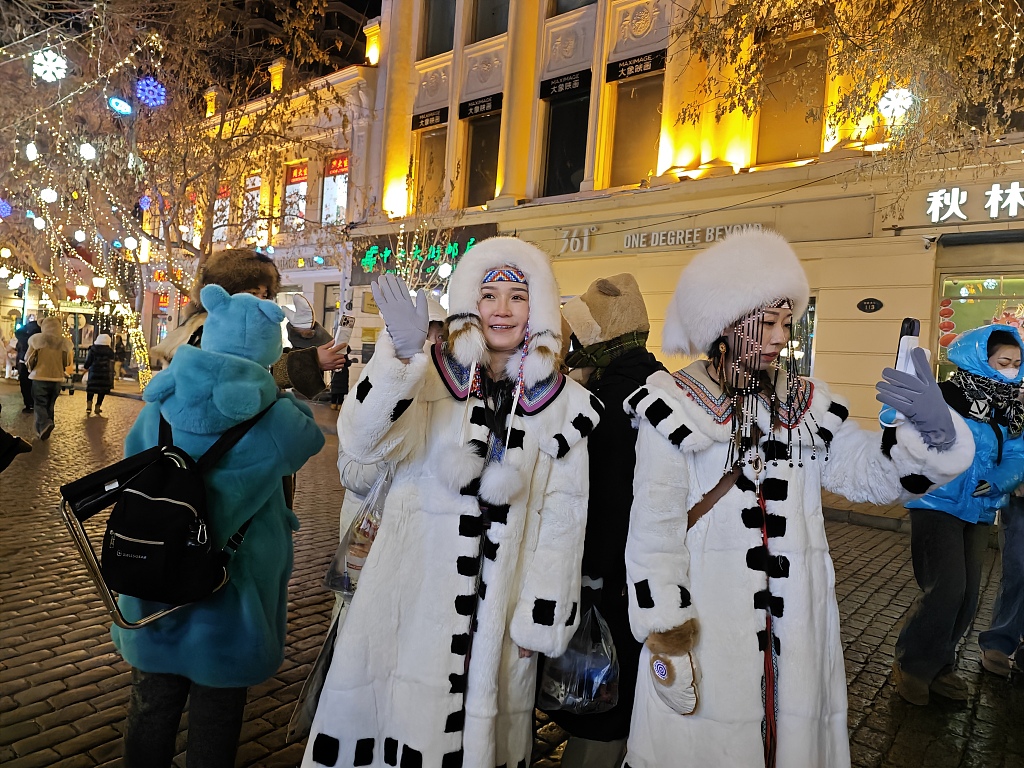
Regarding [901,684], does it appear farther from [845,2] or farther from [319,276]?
[319,276]

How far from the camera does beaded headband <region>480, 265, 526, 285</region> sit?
2361mm

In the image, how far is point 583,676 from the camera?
2.28m

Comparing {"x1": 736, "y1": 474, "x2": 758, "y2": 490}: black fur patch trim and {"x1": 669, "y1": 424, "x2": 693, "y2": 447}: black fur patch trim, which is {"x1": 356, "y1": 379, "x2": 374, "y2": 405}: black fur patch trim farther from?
{"x1": 736, "y1": 474, "x2": 758, "y2": 490}: black fur patch trim

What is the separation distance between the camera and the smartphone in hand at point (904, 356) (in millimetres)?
1948

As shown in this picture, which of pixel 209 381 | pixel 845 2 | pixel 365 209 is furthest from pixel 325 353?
pixel 365 209

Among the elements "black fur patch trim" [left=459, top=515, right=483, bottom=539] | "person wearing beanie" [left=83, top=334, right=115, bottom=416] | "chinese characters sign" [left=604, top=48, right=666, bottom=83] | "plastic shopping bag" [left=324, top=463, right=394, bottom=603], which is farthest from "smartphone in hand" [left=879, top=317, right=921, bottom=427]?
"person wearing beanie" [left=83, top=334, right=115, bottom=416]

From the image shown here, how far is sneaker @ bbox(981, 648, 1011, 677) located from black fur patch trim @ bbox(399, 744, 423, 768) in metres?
3.93

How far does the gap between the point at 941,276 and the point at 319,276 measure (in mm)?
16954

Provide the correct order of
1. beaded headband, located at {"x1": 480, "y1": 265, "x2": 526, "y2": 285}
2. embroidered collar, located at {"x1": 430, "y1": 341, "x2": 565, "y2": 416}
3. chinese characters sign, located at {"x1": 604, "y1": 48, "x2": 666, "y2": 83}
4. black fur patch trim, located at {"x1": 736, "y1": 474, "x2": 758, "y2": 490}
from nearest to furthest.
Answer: black fur patch trim, located at {"x1": 736, "y1": 474, "x2": 758, "y2": 490} < embroidered collar, located at {"x1": 430, "y1": 341, "x2": 565, "y2": 416} < beaded headband, located at {"x1": 480, "y1": 265, "x2": 526, "y2": 285} < chinese characters sign, located at {"x1": 604, "y1": 48, "x2": 666, "y2": 83}

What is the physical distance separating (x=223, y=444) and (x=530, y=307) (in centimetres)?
109

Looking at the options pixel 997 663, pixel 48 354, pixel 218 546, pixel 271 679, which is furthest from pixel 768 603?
pixel 48 354

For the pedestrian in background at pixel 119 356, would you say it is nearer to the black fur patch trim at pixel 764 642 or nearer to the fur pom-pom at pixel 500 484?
the fur pom-pom at pixel 500 484

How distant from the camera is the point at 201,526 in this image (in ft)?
6.71

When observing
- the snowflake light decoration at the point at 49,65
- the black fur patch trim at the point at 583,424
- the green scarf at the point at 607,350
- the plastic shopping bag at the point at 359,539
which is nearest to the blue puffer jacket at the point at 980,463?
the green scarf at the point at 607,350
